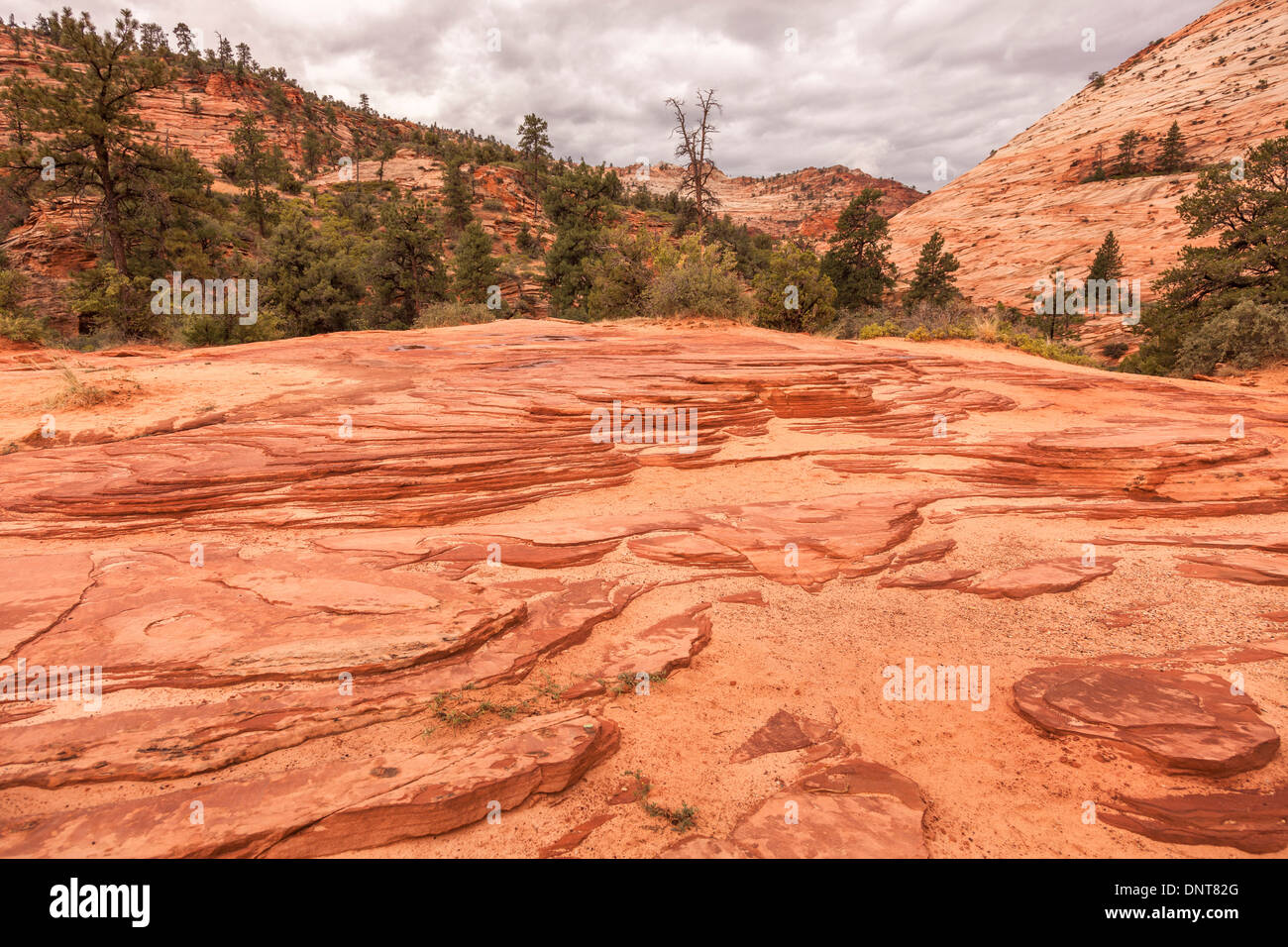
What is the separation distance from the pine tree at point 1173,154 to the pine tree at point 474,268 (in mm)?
62047

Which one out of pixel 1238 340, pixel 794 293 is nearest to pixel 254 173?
pixel 794 293

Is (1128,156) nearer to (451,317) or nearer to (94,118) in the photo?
(451,317)

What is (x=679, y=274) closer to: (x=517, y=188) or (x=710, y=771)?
(x=710, y=771)

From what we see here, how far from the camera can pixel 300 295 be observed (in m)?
24.8

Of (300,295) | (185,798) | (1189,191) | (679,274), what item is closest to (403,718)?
(185,798)

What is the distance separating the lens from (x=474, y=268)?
31.0 meters

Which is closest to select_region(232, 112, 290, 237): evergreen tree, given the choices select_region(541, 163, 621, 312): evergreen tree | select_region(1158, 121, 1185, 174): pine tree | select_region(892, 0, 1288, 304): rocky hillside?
select_region(541, 163, 621, 312): evergreen tree

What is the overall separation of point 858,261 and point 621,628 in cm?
3279

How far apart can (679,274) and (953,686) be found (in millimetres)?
17559

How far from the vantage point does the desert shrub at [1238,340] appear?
14008mm

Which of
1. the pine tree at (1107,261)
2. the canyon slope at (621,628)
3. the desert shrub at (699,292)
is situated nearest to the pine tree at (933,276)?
the pine tree at (1107,261)

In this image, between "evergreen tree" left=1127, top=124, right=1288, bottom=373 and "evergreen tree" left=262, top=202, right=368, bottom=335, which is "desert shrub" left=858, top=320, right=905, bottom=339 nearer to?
"evergreen tree" left=1127, top=124, right=1288, bottom=373

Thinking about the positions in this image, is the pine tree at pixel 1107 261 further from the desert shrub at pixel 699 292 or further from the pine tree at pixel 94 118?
the pine tree at pixel 94 118

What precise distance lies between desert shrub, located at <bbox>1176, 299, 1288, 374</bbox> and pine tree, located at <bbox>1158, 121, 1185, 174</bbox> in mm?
50377
